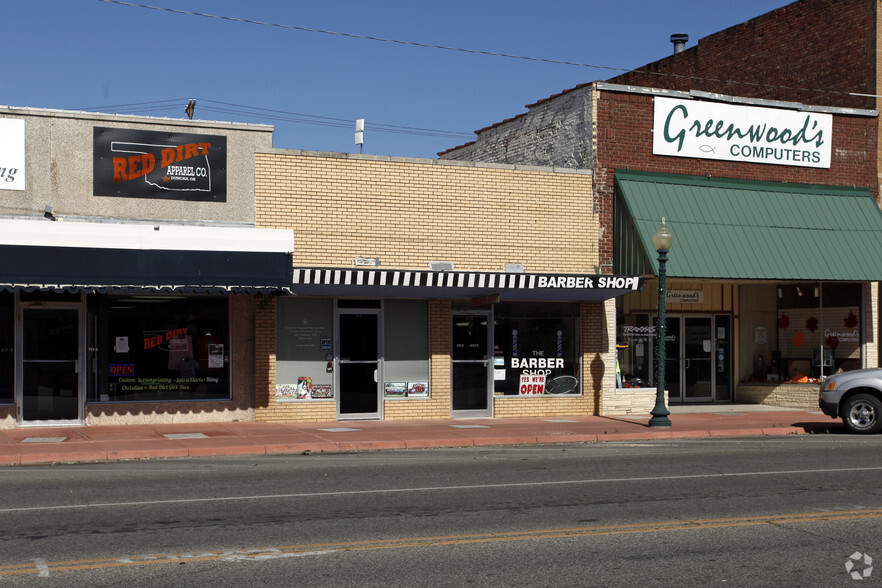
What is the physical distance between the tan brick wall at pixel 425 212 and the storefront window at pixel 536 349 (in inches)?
38.0

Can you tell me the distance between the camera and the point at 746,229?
73.9ft

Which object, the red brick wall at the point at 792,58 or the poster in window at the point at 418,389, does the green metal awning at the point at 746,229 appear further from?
the poster in window at the point at 418,389

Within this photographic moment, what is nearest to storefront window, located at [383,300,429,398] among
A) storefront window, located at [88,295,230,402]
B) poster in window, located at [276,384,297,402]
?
poster in window, located at [276,384,297,402]

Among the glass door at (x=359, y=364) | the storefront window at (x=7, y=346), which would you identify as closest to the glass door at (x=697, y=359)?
the glass door at (x=359, y=364)

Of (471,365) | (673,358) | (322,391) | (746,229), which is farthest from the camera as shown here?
(673,358)

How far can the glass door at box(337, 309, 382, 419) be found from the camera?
20234mm

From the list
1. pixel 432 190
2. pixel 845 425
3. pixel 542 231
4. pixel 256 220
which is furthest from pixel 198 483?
pixel 845 425

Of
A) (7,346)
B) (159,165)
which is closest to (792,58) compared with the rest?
(159,165)

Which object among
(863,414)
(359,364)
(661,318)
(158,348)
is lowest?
(863,414)

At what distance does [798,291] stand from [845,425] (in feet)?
23.1

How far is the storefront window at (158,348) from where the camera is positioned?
1864 cm

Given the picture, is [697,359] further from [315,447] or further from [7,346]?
[7,346]

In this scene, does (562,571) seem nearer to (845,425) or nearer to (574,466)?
(574,466)

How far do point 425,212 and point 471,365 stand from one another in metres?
3.46
